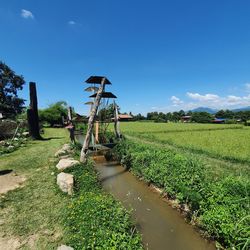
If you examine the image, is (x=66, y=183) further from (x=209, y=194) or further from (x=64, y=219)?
(x=209, y=194)

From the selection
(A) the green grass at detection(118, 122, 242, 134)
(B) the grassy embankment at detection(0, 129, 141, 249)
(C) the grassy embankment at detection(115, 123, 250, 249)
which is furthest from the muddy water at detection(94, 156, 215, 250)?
(A) the green grass at detection(118, 122, 242, 134)

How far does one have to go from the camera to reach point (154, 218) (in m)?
4.91

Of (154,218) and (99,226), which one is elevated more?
(99,226)

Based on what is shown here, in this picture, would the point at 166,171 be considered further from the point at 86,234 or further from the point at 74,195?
the point at 86,234

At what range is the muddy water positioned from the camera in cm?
391

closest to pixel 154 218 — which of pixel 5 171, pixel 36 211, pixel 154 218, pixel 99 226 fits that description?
pixel 154 218

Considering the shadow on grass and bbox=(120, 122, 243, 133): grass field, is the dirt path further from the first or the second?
bbox=(120, 122, 243, 133): grass field

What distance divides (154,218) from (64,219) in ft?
7.21

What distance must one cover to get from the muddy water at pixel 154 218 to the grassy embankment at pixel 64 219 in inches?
29.1

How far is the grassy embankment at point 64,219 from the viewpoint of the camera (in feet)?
10.1

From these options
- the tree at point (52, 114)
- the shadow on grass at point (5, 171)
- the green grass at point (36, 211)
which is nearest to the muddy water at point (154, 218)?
the green grass at point (36, 211)

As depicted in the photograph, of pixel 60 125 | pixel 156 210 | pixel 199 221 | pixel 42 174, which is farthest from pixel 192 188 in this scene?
pixel 60 125

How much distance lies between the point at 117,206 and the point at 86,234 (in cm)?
102

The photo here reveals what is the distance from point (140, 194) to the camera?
20.9 ft
